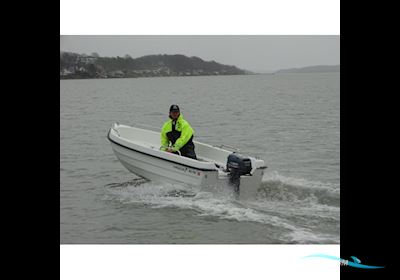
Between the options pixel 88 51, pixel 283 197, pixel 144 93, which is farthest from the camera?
pixel 144 93

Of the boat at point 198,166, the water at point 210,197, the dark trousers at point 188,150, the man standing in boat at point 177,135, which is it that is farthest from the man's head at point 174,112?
the water at point 210,197

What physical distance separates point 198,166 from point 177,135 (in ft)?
2.86

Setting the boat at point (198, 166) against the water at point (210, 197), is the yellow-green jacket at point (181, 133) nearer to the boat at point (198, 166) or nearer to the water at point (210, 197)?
the boat at point (198, 166)

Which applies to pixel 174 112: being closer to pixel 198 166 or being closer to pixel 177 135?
pixel 177 135

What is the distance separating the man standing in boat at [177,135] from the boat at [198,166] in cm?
18

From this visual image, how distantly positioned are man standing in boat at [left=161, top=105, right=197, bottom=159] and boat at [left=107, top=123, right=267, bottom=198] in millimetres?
184

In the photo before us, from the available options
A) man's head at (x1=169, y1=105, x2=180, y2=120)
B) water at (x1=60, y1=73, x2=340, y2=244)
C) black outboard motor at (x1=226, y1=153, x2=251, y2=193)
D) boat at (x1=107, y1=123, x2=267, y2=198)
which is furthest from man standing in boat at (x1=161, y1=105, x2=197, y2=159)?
black outboard motor at (x1=226, y1=153, x2=251, y2=193)

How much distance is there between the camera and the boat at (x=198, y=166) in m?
8.36

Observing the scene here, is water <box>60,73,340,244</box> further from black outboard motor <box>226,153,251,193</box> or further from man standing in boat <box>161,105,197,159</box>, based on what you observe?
man standing in boat <box>161,105,197,159</box>
